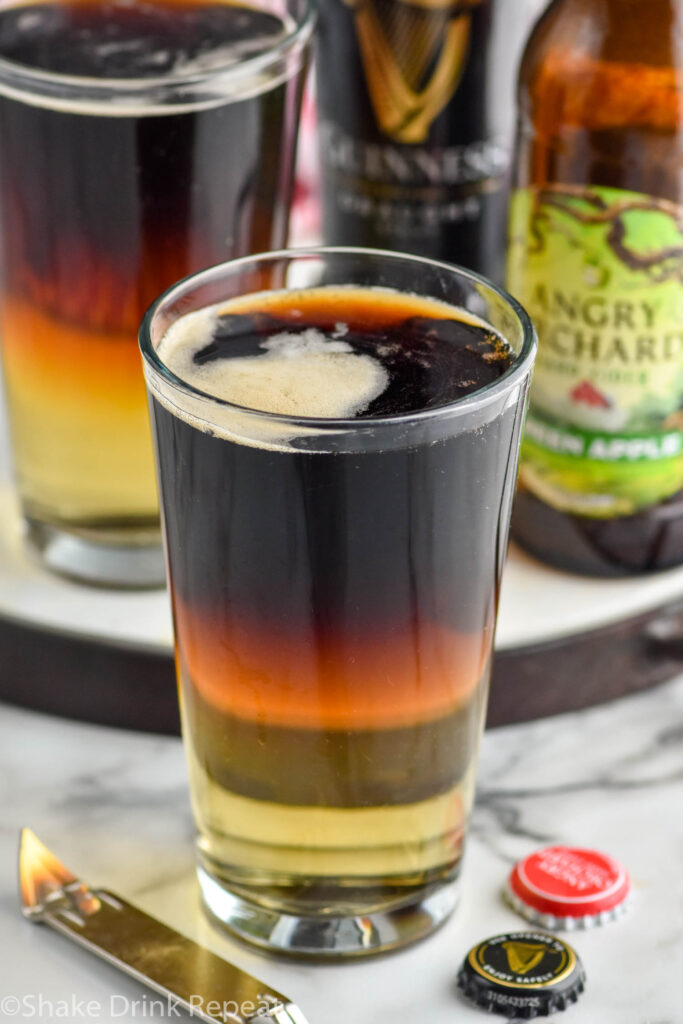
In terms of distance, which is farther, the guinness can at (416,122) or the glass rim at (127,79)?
the guinness can at (416,122)

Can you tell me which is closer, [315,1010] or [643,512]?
[315,1010]

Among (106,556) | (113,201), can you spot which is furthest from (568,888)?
(113,201)

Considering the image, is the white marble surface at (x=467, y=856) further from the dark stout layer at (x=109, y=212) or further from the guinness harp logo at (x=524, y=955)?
the dark stout layer at (x=109, y=212)

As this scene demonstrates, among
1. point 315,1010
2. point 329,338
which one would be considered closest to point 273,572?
point 329,338

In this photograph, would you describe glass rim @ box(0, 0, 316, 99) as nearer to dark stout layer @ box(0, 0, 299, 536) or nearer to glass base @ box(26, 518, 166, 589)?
dark stout layer @ box(0, 0, 299, 536)

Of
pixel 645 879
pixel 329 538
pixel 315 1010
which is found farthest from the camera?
pixel 645 879

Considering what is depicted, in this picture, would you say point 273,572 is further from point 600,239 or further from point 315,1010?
point 600,239

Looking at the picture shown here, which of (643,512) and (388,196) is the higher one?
(388,196)

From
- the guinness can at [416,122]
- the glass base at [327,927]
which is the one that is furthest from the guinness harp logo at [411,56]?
the glass base at [327,927]

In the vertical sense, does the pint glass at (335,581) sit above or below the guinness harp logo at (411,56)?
below
